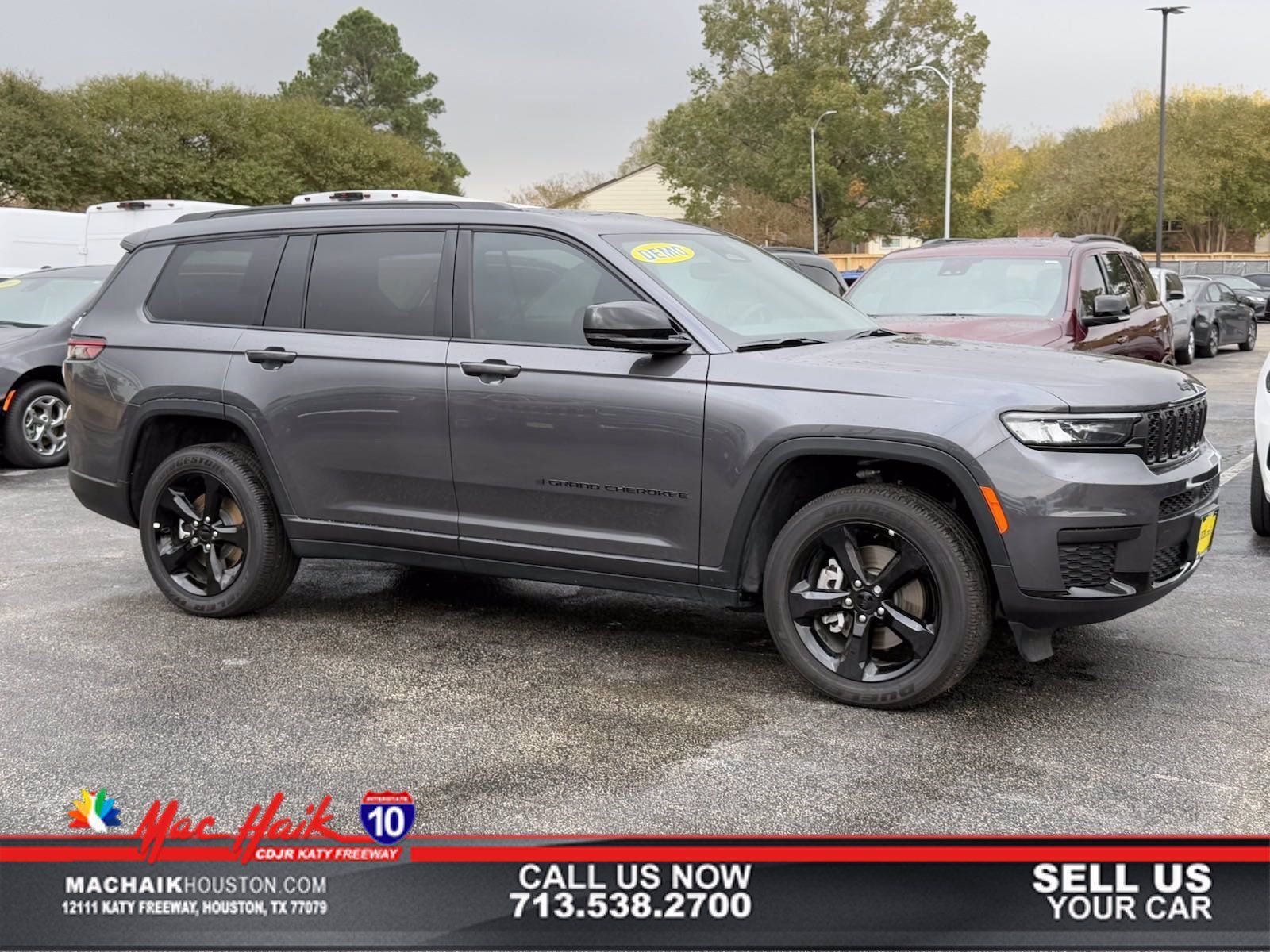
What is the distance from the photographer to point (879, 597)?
4.55 metres

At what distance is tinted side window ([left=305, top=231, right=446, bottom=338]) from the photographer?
5.47 meters

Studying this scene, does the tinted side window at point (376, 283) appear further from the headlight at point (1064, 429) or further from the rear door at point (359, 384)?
the headlight at point (1064, 429)

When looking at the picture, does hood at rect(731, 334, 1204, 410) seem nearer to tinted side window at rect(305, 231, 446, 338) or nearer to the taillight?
tinted side window at rect(305, 231, 446, 338)

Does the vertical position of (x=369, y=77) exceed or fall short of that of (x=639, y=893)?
it exceeds it

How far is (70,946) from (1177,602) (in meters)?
4.86

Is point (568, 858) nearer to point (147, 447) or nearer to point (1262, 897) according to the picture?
point (1262, 897)

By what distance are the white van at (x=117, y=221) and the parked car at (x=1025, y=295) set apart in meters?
10.4

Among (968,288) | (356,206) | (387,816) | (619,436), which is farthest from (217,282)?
(968,288)

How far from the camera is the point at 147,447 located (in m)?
6.21

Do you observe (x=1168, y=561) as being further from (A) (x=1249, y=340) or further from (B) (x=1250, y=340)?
(B) (x=1250, y=340)

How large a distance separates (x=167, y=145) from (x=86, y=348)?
3633 cm

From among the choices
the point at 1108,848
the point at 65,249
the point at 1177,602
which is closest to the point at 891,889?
the point at 1108,848

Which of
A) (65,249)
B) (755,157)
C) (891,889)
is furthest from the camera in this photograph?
(755,157)

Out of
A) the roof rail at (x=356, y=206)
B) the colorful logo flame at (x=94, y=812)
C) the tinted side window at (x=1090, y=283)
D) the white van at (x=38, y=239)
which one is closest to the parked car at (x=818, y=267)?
the tinted side window at (x=1090, y=283)
